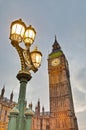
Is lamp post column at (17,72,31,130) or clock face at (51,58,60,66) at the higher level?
clock face at (51,58,60,66)

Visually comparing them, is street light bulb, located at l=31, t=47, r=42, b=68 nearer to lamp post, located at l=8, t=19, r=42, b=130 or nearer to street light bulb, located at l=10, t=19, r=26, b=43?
lamp post, located at l=8, t=19, r=42, b=130

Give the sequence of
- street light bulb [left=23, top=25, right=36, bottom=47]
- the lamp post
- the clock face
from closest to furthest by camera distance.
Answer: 1. the lamp post
2. street light bulb [left=23, top=25, right=36, bottom=47]
3. the clock face

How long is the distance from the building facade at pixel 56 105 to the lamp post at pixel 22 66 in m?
37.5

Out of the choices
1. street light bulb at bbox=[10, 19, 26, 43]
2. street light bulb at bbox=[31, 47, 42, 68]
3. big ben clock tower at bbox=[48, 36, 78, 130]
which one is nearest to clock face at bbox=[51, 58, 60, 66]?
big ben clock tower at bbox=[48, 36, 78, 130]

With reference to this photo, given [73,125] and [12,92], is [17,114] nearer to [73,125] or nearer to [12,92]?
[73,125]

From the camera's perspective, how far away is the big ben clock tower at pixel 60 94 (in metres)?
40.6

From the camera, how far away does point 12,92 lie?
151 feet

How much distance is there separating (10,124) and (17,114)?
0.87 feet

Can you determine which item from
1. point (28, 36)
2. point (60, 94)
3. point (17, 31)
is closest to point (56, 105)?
point (60, 94)

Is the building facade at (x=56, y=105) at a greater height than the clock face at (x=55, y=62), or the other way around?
the clock face at (x=55, y=62)

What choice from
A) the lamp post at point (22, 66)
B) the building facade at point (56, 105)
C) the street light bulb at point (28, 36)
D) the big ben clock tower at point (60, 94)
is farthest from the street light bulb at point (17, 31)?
the big ben clock tower at point (60, 94)

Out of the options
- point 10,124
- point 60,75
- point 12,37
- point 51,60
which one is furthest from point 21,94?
point 51,60

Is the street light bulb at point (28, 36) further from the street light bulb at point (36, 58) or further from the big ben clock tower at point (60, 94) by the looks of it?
the big ben clock tower at point (60, 94)

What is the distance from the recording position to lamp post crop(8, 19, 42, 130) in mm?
3695
